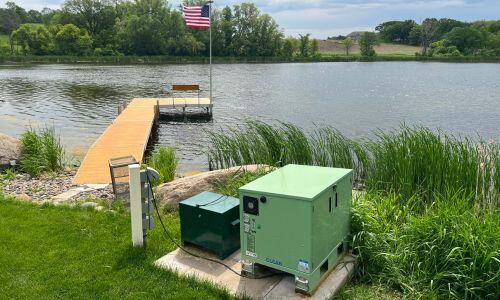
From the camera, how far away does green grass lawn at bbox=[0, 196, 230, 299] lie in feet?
13.2

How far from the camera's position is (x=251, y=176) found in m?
6.49

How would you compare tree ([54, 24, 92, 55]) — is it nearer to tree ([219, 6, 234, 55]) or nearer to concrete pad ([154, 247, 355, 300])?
tree ([219, 6, 234, 55])

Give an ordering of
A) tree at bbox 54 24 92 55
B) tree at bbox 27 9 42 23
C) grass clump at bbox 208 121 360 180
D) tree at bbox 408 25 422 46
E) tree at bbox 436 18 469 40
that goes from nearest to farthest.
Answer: grass clump at bbox 208 121 360 180 → tree at bbox 54 24 92 55 → tree at bbox 436 18 469 40 → tree at bbox 408 25 422 46 → tree at bbox 27 9 42 23

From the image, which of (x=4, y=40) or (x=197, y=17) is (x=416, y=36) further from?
(x=197, y=17)

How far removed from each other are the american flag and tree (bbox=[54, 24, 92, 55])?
231ft

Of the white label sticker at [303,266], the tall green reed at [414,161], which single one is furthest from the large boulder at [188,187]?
the white label sticker at [303,266]

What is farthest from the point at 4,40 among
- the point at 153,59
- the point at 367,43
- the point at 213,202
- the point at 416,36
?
the point at 416,36

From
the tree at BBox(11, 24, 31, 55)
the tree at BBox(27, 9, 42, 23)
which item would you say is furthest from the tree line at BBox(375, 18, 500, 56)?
the tree at BBox(27, 9, 42, 23)

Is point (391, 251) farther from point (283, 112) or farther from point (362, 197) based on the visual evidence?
point (283, 112)

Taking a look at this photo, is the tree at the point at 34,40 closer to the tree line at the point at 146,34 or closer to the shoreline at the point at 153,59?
the tree line at the point at 146,34

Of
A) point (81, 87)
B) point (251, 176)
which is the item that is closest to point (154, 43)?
point (81, 87)

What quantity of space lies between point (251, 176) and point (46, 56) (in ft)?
270

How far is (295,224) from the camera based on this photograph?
3.63 meters

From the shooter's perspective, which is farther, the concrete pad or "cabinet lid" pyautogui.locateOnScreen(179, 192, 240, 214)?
"cabinet lid" pyautogui.locateOnScreen(179, 192, 240, 214)
